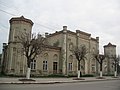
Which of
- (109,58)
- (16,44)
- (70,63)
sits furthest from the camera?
(109,58)

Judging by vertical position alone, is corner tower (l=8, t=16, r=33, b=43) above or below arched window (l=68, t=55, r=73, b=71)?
above

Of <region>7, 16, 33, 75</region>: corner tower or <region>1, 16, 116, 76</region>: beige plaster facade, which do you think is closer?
<region>7, 16, 33, 75</region>: corner tower

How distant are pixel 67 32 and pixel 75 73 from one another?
11457mm

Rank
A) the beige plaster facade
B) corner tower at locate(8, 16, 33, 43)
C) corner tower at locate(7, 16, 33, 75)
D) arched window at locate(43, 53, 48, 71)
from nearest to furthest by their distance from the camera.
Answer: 1. corner tower at locate(7, 16, 33, 75)
2. the beige plaster facade
3. corner tower at locate(8, 16, 33, 43)
4. arched window at locate(43, 53, 48, 71)

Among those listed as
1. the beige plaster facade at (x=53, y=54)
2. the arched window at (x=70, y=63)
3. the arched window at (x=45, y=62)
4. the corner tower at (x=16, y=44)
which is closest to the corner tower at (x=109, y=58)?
the beige plaster facade at (x=53, y=54)

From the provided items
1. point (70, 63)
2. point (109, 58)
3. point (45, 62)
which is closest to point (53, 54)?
point (45, 62)

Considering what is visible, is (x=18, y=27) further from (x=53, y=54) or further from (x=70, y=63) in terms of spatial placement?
(x=70, y=63)

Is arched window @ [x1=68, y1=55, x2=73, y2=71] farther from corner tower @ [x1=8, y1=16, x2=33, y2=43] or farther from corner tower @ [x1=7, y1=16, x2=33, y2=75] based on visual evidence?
corner tower @ [x1=8, y1=16, x2=33, y2=43]

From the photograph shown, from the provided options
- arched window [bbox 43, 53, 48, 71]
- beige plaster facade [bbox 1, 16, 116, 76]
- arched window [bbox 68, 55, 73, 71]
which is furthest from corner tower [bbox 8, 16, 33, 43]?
arched window [bbox 68, 55, 73, 71]

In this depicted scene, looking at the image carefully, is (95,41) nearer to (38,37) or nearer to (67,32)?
(67,32)

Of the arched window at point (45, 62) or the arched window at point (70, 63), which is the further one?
the arched window at point (70, 63)

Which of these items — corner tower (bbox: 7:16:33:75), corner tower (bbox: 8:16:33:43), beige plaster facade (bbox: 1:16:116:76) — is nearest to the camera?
corner tower (bbox: 7:16:33:75)

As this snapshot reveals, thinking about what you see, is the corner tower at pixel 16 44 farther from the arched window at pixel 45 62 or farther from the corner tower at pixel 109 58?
the corner tower at pixel 109 58

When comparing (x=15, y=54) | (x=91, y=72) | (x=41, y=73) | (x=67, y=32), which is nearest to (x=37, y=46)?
(x=15, y=54)
